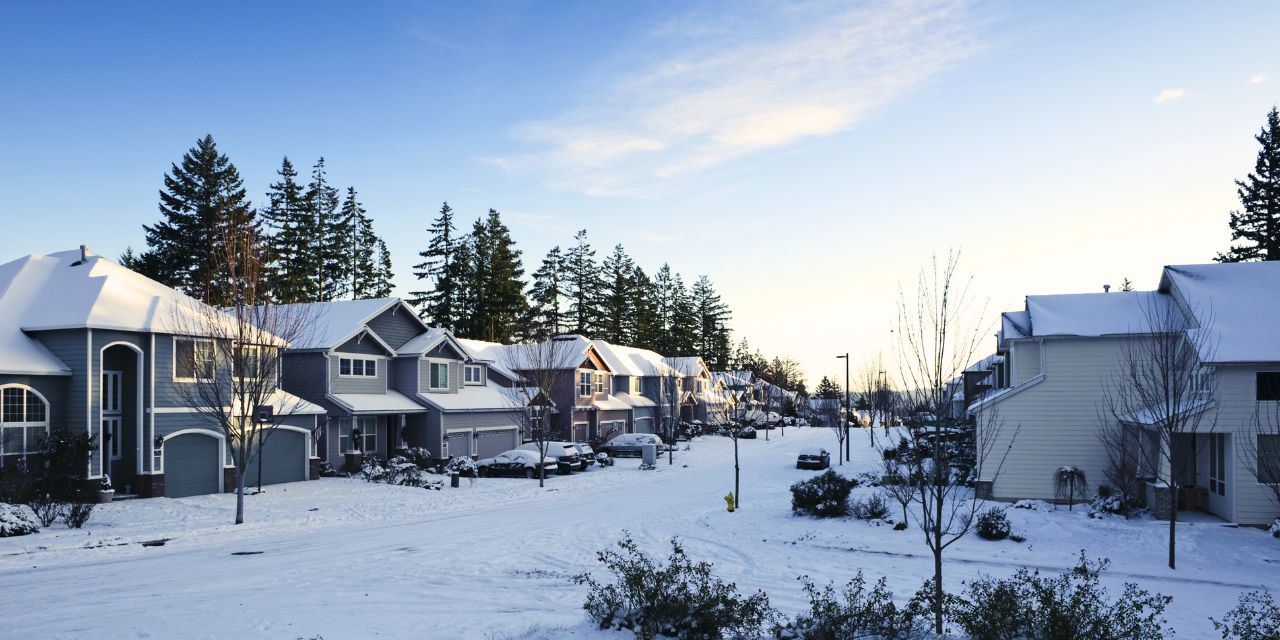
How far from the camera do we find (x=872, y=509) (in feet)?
77.3

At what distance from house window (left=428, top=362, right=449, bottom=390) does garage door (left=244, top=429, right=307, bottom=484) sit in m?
9.49

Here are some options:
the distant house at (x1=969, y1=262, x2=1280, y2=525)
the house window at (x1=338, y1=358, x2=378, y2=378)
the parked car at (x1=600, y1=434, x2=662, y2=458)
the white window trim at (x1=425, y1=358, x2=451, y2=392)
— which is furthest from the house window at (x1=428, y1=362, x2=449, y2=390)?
the distant house at (x1=969, y1=262, x2=1280, y2=525)

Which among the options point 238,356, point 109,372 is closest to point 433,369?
point 109,372

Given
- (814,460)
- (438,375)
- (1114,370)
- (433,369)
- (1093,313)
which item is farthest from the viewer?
(438,375)

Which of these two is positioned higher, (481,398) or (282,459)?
(481,398)

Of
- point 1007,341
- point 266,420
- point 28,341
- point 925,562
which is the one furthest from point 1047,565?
point 28,341

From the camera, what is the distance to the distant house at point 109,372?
25219mm

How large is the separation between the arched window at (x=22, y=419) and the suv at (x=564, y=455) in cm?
1940

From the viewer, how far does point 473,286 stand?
79500 millimetres

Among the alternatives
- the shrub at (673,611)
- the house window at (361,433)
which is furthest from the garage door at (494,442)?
the shrub at (673,611)

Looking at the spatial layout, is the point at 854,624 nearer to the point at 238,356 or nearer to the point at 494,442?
the point at 238,356

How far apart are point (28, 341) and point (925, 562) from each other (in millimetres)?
28187

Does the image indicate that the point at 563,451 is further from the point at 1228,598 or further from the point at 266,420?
the point at 1228,598

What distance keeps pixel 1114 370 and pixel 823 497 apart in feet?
36.5
